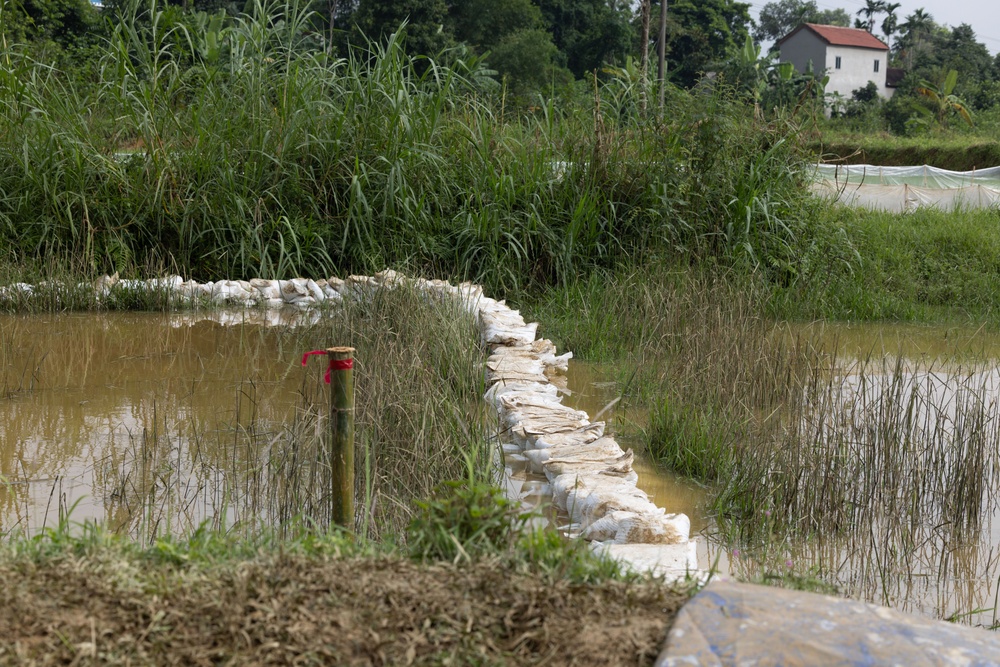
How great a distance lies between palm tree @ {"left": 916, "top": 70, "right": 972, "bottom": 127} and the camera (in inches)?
1079

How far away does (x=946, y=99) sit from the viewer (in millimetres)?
28047

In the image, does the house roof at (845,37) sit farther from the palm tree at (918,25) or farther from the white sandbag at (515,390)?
the white sandbag at (515,390)

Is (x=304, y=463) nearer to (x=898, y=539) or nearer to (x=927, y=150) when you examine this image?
(x=898, y=539)

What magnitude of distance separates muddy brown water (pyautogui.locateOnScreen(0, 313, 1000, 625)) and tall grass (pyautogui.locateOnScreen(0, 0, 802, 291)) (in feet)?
3.11

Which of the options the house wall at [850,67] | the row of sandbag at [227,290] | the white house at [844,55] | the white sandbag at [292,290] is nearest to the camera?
the row of sandbag at [227,290]

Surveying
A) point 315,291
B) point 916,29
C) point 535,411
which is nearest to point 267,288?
point 315,291

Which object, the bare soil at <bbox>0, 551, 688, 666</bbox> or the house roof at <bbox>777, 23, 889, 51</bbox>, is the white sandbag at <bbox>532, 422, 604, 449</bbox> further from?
the house roof at <bbox>777, 23, 889, 51</bbox>

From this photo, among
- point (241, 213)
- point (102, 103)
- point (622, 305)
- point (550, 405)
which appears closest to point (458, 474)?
point (550, 405)

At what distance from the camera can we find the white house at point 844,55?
43.5 m

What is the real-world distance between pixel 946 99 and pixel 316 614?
30.6 meters

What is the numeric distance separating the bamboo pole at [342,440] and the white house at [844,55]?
146 feet

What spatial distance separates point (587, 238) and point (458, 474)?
422cm

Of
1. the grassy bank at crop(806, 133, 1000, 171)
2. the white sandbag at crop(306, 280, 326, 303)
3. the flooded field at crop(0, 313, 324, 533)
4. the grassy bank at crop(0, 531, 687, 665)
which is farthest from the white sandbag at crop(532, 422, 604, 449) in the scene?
the grassy bank at crop(806, 133, 1000, 171)

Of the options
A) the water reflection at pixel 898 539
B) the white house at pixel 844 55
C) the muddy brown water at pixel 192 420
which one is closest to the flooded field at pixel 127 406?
the muddy brown water at pixel 192 420
